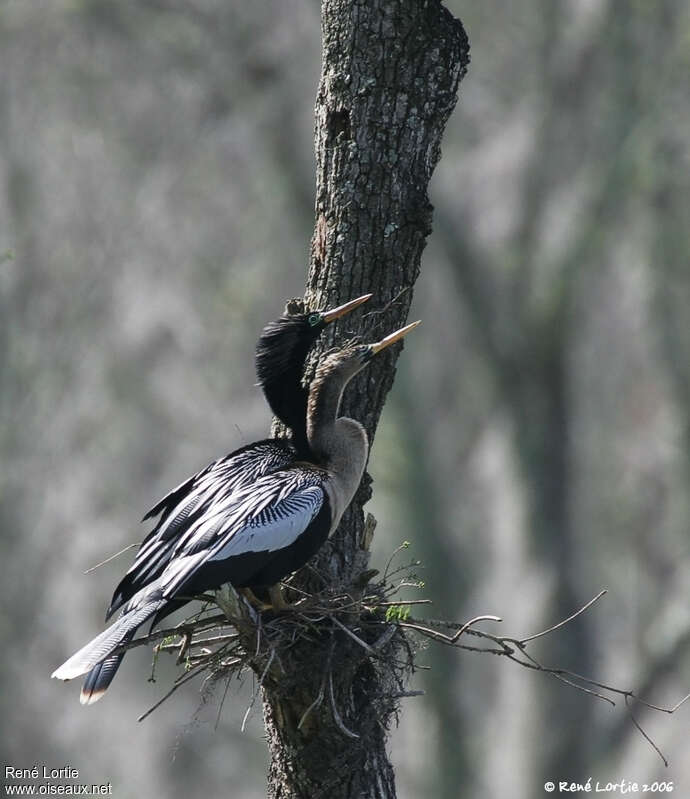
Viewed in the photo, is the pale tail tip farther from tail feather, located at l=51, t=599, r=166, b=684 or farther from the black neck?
the black neck

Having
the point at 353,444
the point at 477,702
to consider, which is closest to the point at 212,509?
the point at 353,444

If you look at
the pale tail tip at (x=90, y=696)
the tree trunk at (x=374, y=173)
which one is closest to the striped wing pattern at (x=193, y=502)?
the pale tail tip at (x=90, y=696)

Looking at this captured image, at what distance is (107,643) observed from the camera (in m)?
4.46

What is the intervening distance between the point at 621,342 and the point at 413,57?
42.7 ft

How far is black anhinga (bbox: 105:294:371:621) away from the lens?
4969mm

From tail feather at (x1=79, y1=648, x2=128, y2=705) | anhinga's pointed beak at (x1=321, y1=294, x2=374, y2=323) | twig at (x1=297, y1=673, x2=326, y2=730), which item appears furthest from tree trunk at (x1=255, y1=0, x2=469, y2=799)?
tail feather at (x1=79, y1=648, x2=128, y2=705)

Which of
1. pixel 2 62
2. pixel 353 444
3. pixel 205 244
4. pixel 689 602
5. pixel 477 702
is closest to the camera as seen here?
pixel 353 444

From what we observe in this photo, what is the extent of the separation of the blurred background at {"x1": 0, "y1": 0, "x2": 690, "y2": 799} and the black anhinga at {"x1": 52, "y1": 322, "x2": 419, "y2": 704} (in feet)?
25.6

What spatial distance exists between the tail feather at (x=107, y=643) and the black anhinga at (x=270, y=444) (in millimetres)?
373

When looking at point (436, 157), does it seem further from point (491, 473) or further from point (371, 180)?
point (491, 473)

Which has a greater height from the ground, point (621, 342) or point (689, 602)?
point (621, 342)

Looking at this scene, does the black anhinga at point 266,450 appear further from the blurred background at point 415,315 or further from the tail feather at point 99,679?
the blurred background at point 415,315

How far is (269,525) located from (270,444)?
72 cm

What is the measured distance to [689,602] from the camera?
13.3 m
